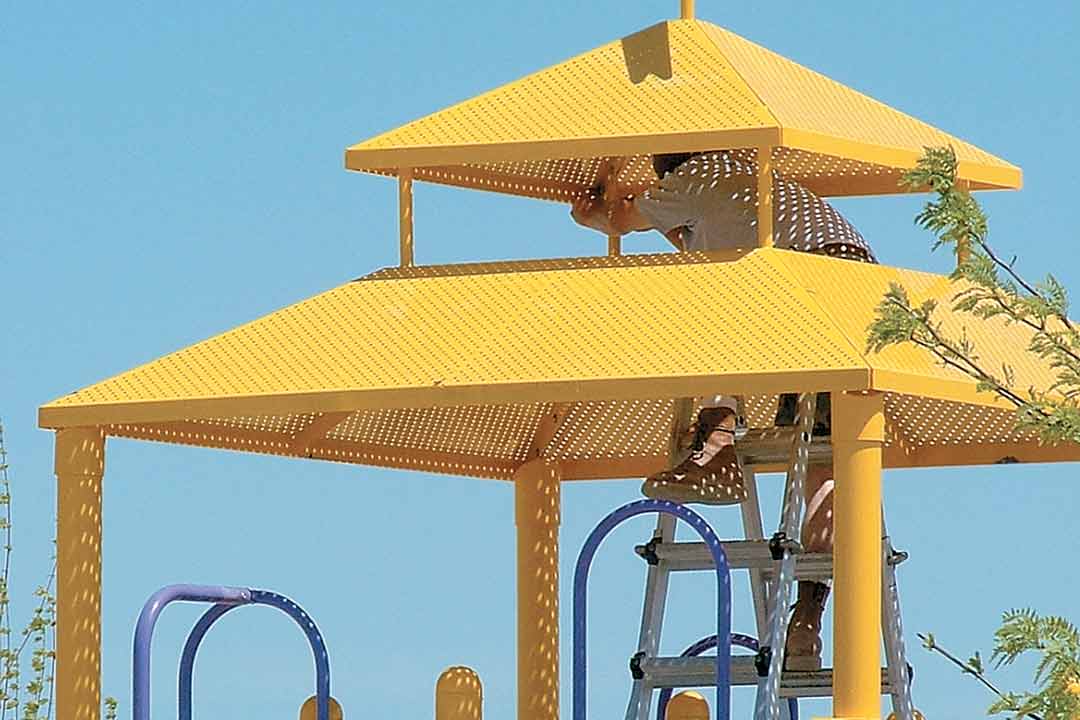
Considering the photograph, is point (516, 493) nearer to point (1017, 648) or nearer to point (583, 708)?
point (583, 708)

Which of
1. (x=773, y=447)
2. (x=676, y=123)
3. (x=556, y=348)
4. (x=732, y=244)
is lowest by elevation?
(x=773, y=447)

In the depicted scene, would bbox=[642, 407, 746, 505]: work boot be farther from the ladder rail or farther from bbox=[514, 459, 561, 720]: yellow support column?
bbox=[514, 459, 561, 720]: yellow support column

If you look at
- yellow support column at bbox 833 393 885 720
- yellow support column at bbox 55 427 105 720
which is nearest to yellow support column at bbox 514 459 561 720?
yellow support column at bbox 55 427 105 720

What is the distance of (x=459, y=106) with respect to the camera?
16.4 meters

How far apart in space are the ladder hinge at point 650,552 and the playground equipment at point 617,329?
65cm

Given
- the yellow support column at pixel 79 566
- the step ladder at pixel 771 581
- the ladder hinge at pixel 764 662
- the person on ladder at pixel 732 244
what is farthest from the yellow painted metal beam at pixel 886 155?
the yellow support column at pixel 79 566

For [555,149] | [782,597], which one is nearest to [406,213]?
[555,149]

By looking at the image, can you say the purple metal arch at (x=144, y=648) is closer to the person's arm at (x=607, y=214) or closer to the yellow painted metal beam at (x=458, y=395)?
the yellow painted metal beam at (x=458, y=395)

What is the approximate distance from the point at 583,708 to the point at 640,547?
1.23 m

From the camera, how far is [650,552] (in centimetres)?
1608

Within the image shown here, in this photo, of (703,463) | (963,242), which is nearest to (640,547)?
(703,463)

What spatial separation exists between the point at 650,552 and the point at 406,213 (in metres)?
1.98

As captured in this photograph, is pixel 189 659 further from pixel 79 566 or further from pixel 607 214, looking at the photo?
pixel 607 214

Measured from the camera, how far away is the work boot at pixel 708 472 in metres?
16.2
